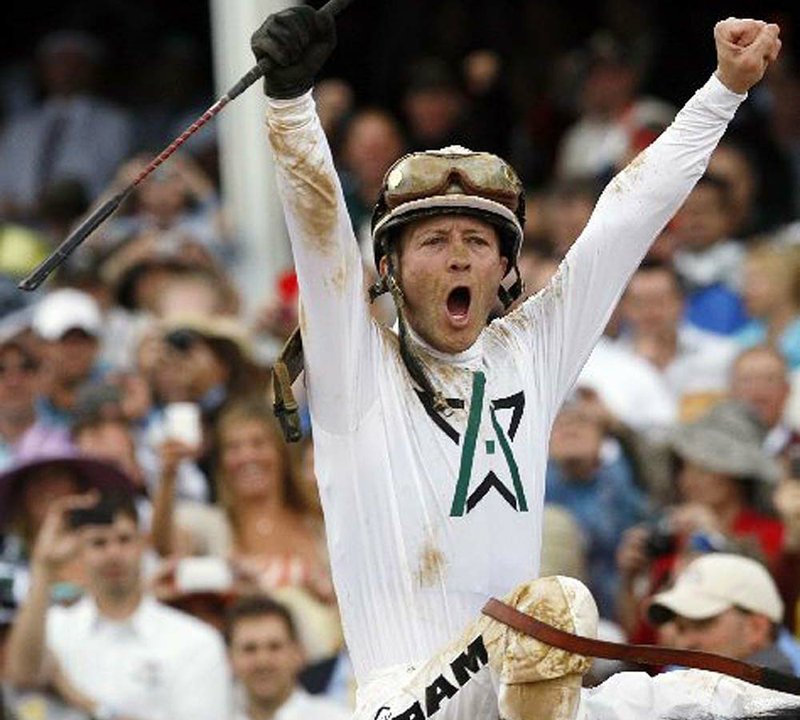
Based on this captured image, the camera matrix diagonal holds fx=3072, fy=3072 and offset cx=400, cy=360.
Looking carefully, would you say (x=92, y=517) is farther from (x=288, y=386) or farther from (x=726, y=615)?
(x=288, y=386)

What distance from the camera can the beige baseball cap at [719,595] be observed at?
382 inches

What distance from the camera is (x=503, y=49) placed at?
663 inches

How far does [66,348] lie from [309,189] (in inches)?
254

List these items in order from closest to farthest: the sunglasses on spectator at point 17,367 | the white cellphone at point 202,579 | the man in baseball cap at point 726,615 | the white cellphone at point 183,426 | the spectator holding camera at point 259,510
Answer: the man in baseball cap at point 726,615 → the white cellphone at point 202,579 → the spectator holding camera at point 259,510 → the white cellphone at point 183,426 → the sunglasses on spectator at point 17,367

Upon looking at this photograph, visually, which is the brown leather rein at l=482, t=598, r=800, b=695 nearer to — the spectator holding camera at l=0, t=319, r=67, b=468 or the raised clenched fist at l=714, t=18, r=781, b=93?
the raised clenched fist at l=714, t=18, r=781, b=93

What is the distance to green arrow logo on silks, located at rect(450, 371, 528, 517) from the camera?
730cm

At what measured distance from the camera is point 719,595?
9711mm

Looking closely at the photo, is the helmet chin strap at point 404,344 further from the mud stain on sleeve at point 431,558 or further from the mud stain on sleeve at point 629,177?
the mud stain on sleeve at point 629,177

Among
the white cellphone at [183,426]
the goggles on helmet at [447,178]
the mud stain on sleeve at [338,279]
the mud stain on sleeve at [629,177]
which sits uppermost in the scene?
the white cellphone at [183,426]

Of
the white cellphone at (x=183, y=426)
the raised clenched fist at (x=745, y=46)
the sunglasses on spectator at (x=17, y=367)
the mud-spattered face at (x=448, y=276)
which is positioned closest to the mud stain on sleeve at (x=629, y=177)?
the raised clenched fist at (x=745, y=46)

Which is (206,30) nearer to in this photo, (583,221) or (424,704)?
(583,221)

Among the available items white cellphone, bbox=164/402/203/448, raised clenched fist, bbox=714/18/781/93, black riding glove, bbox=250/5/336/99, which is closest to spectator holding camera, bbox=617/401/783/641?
white cellphone, bbox=164/402/203/448

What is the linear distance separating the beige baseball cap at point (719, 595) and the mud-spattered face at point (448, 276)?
2.49 metres

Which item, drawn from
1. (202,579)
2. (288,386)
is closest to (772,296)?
(202,579)
